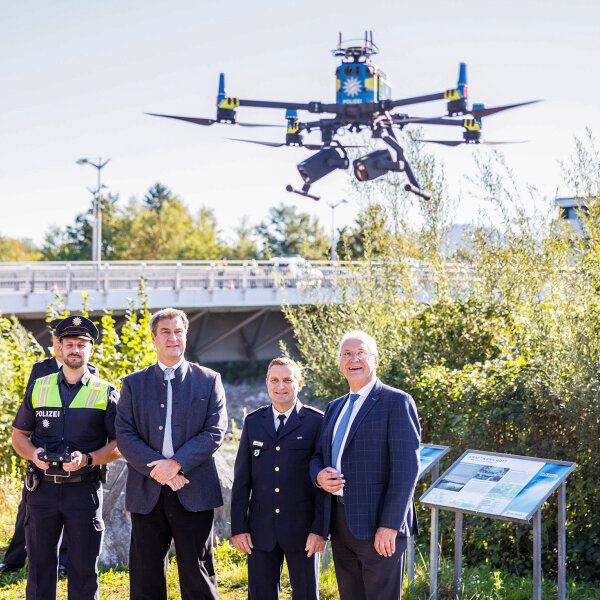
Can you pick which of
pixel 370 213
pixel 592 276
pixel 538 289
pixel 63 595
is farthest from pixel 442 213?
pixel 63 595

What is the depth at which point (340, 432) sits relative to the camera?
12.0 feet

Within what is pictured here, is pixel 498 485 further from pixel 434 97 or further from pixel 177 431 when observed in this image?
pixel 434 97

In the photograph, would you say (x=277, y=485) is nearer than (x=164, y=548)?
Yes

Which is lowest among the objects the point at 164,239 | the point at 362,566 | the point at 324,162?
the point at 362,566

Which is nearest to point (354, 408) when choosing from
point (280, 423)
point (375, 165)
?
point (280, 423)

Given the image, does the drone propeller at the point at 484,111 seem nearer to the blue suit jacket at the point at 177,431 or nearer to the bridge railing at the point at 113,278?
the blue suit jacket at the point at 177,431

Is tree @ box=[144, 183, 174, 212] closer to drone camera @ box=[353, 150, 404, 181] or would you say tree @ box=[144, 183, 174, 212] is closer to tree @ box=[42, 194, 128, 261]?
tree @ box=[42, 194, 128, 261]

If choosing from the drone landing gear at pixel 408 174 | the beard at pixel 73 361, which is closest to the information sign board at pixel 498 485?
the beard at pixel 73 361

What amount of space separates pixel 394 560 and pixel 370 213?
541 cm

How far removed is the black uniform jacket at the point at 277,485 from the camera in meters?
3.73

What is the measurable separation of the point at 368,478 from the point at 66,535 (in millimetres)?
1795

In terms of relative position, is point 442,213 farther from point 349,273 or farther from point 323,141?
point 323,141

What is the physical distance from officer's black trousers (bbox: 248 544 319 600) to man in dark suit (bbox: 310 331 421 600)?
6.6 inches

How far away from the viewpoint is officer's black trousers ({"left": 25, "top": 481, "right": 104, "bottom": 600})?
161 inches
